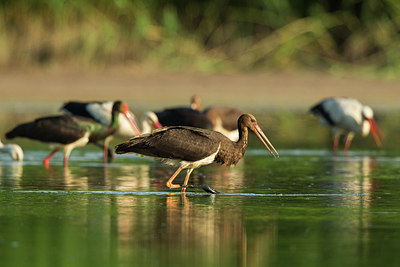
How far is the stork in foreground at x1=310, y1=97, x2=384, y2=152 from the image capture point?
57.5ft

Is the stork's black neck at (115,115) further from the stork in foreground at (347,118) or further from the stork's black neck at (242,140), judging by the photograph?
the stork's black neck at (242,140)

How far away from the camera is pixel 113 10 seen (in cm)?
3036

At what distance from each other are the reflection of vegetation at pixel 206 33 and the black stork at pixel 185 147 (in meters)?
19.3

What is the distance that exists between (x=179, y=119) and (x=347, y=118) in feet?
12.0

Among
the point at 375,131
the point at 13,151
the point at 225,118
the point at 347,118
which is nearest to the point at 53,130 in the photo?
the point at 13,151

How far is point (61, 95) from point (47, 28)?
2.84 meters

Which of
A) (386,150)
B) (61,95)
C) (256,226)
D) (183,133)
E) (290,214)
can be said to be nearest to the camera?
(256,226)

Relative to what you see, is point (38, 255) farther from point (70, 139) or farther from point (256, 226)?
point (70, 139)

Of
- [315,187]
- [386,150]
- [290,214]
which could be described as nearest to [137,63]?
[386,150]

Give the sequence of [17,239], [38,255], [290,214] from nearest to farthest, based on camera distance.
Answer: [38,255], [17,239], [290,214]

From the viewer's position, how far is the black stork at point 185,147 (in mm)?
10453

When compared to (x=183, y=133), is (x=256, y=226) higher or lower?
lower

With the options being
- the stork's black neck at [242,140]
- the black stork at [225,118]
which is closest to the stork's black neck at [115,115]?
the black stork at [225,118]

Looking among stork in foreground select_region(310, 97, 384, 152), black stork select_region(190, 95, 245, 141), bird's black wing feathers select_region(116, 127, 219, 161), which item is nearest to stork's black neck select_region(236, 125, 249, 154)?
bird's black wing feathers select_region(116, 127, 219, 161)
